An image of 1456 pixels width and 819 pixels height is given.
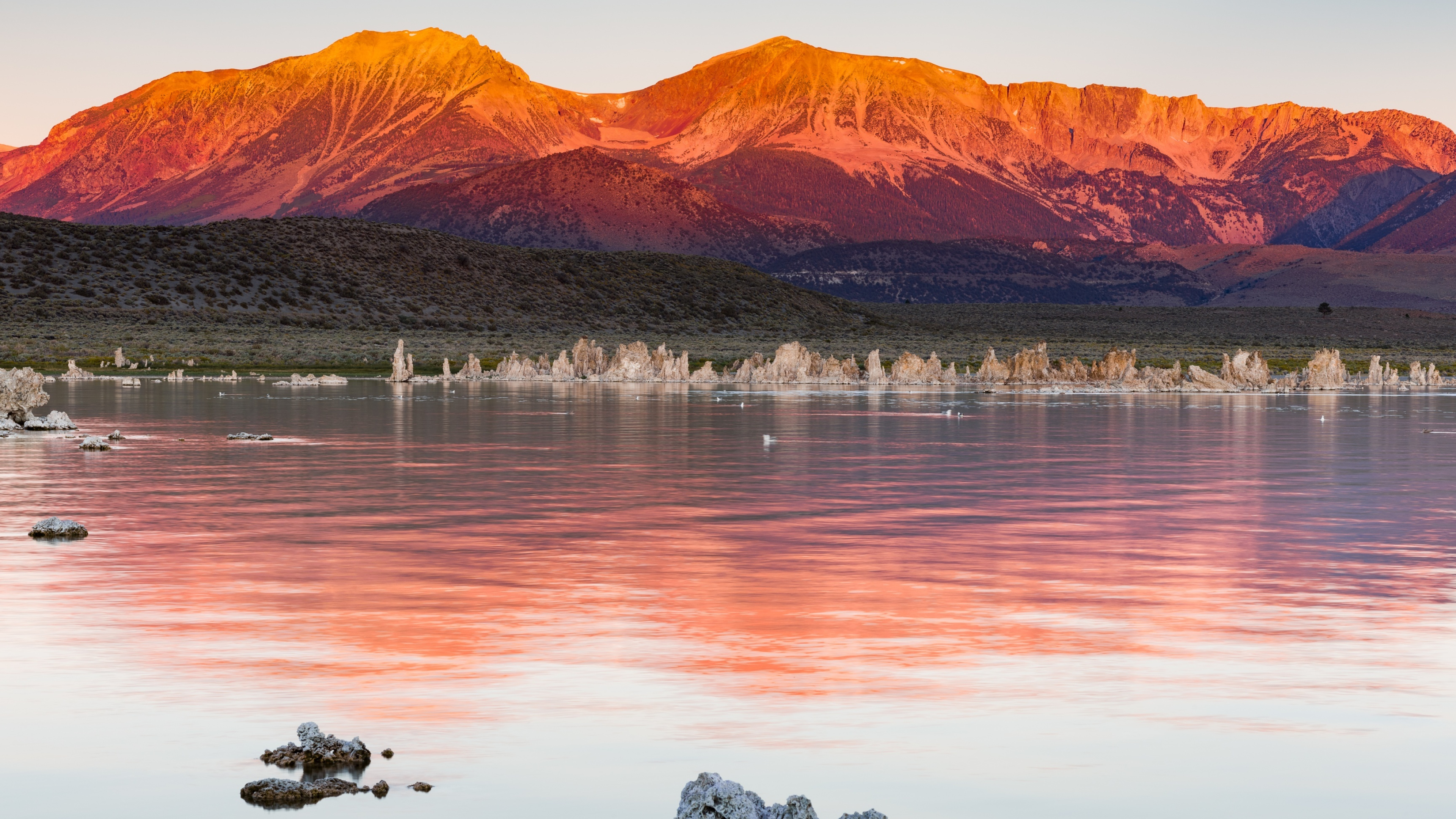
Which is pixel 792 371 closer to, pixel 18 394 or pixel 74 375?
pixel 74 375

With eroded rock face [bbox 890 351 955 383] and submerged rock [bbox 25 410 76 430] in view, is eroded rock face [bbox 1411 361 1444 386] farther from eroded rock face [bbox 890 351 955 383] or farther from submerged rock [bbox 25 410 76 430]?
submerged rock [bbox 25 410 76 430]

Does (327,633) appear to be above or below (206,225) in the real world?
below

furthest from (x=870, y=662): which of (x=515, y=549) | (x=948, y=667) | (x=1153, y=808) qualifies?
(x=515, y=549)

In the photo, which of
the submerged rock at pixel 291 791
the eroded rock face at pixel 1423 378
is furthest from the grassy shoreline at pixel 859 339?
the submerged rock at pixel 291 791

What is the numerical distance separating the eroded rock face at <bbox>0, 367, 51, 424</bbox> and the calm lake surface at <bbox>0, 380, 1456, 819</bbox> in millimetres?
10129

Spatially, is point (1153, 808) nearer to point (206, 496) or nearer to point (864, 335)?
point (206, 496)

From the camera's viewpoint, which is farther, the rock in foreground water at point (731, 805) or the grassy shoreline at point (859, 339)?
the grassy shoreline at point (859, 339)

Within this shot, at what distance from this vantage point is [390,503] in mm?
19875

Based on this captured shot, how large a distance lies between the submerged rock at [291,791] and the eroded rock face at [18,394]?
90.9 ft

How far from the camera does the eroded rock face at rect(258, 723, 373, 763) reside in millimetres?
8117

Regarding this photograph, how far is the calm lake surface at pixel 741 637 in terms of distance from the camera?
8016 mm

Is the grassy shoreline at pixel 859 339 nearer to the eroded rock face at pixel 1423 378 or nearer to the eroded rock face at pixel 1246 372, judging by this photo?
the eroded rock face at pixel 1423 378

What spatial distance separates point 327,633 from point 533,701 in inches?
98.7

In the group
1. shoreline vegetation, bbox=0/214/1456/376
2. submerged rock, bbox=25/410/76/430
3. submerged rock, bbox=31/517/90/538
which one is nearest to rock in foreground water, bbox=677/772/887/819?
submerged rock, bbox=31/517/90/538
